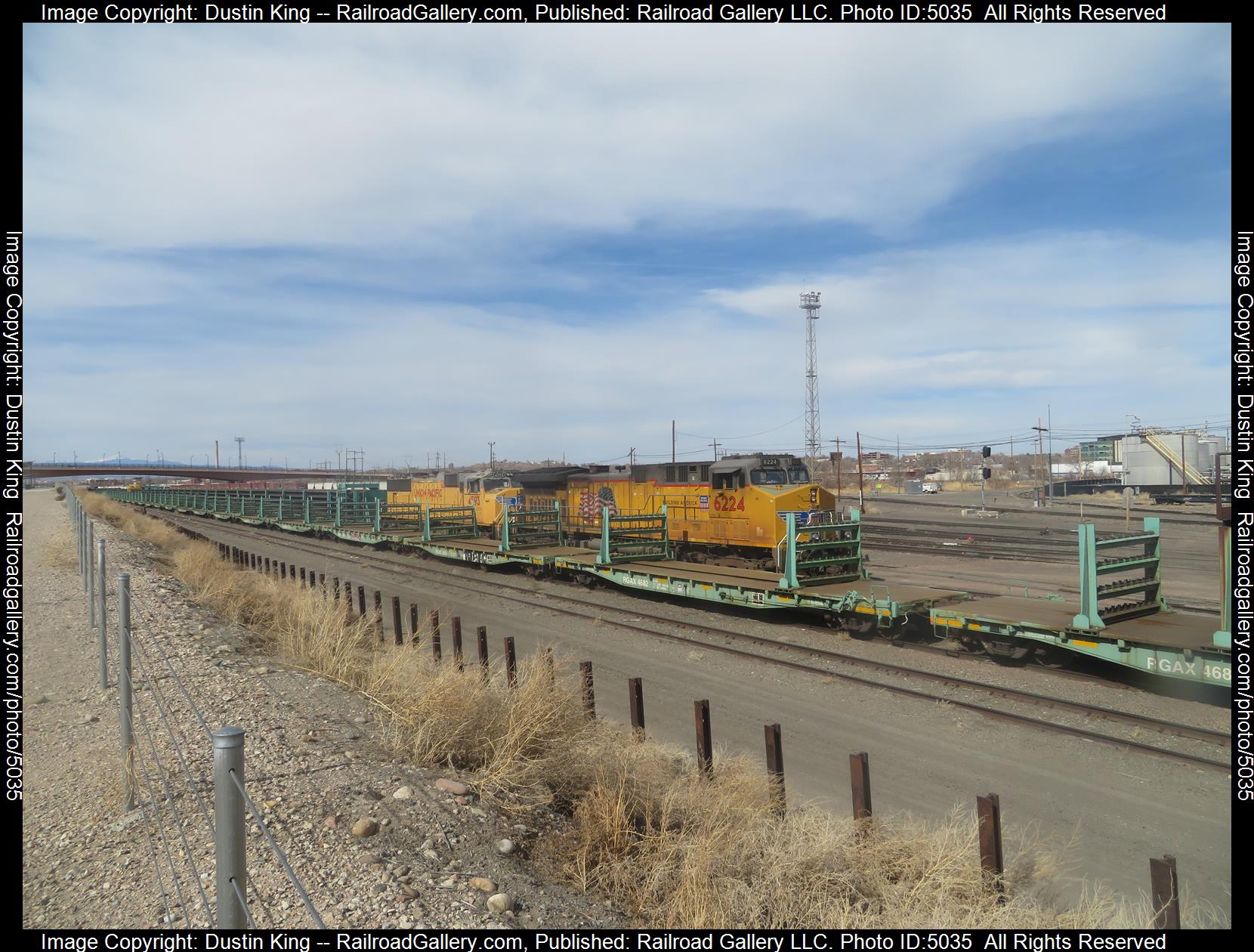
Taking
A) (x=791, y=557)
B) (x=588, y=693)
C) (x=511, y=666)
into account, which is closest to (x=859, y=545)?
(x=791, y=557)

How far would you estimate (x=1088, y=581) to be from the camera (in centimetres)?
907

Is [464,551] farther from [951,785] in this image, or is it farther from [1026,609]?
[951,785]

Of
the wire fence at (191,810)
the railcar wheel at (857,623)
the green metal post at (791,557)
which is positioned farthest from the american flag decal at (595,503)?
the wire fence at (191,810)

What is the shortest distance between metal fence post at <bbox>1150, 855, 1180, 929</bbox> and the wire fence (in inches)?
156

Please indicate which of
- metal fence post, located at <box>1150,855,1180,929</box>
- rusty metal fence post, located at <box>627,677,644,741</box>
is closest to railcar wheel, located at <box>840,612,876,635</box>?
rusty metal fence post, located at <box>627,677,644,741</box>

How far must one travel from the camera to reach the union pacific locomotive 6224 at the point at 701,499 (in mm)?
16984

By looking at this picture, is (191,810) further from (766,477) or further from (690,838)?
(766,477)

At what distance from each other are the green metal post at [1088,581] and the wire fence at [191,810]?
892 cm

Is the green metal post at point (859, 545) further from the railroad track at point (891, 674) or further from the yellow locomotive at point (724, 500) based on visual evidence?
the railroad track at point (891, 674)

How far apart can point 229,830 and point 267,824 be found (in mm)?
2806

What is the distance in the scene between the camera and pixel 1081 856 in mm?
5500
